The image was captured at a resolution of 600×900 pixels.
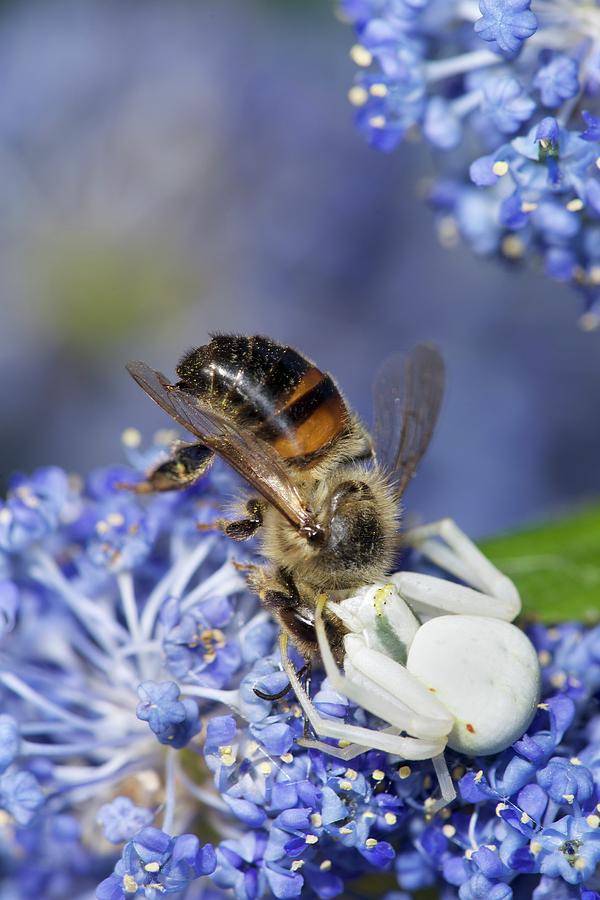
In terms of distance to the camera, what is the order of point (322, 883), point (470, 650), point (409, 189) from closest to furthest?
1. point (470, 650)
2. point (322, 883)
3. point (409, 189)

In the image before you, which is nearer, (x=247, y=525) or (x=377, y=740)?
(x=377, y=740)

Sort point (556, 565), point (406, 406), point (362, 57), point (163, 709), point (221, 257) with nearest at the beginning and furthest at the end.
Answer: point (163, 709) → point (406, 406) → point (362, 57) → point (556, 565) → point (221, 257)

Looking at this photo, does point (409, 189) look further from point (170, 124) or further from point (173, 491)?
point (173, 491)

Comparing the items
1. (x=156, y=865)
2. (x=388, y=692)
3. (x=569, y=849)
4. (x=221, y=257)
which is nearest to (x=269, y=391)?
(x=388, y=692)

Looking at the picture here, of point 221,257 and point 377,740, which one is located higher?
point 377,740

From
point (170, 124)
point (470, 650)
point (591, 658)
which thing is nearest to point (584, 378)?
point (170, 124)

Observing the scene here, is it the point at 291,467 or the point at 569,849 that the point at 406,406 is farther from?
the point at 569,849

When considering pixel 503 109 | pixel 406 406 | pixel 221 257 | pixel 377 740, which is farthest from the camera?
pixel 221 257
